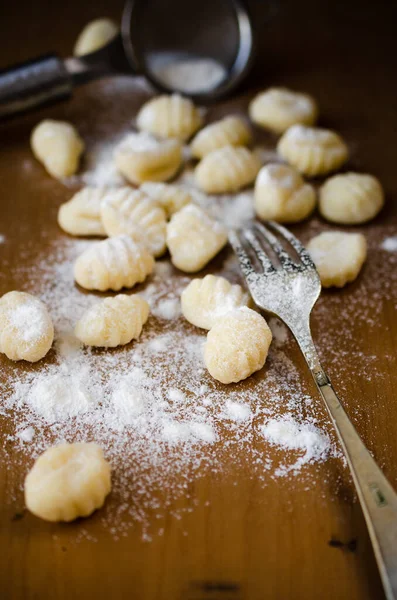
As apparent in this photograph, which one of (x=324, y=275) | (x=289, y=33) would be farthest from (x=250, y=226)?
(x=289, y=33)

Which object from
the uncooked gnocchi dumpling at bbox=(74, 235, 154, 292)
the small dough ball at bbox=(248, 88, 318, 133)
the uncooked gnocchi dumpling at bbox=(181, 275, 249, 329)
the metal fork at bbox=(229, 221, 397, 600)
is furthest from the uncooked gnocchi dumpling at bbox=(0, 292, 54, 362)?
the small dough ball at bbox=(248, 88, 318, 133)

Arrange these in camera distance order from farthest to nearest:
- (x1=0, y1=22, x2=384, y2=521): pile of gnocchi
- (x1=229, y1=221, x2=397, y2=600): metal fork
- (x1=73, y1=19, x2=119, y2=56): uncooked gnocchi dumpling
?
(x1=73, y1=19, x2=119, y2=56): uncooked gnocchi dumpling < (x1=0, y1=22, x2=384, y2=521): pile of gnocchi < (x1=229, y1=221, x2=397, y2=600): metal fork

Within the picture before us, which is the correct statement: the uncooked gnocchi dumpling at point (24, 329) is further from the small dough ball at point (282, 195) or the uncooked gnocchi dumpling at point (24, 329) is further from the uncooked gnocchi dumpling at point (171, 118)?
the uncooked gnocchi dumpling at point (171, 118)

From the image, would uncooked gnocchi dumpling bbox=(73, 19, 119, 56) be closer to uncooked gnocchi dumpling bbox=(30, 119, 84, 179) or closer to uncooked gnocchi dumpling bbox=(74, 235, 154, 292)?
uncooked gnocchi dumpling bbox=(30, 119, 84, 179)

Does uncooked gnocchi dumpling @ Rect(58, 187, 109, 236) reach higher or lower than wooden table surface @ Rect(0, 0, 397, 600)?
higher

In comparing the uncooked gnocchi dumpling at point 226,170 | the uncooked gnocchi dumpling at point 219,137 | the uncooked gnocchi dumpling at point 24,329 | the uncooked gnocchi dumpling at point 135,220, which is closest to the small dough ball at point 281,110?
the uncooked gnocchi dumpling at point 219,137

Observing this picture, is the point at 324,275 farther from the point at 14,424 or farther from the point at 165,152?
the point at 14,424

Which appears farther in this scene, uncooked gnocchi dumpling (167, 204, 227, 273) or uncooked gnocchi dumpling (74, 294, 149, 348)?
uncooked gnocchi dumpling (167, 204, 227, 273)
